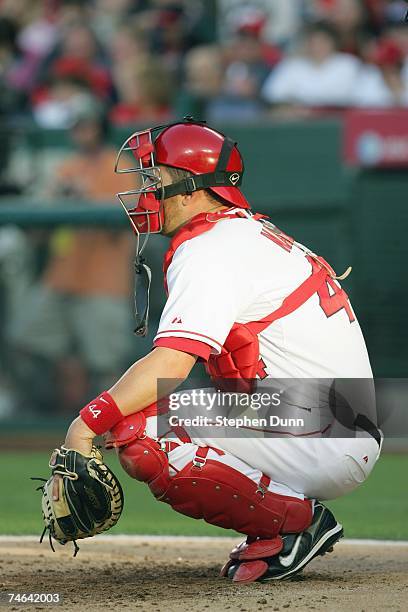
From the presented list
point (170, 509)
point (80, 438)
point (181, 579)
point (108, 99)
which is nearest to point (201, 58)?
point (108, 99)

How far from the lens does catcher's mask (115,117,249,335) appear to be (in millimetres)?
4223

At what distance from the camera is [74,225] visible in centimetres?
946

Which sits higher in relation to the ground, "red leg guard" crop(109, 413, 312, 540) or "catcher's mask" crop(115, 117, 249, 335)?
"catcher's mask" crop(115, 117, 249, 335)

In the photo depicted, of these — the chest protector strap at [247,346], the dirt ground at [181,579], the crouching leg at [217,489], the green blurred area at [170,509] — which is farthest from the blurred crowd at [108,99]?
the crouching leg at [217,489]

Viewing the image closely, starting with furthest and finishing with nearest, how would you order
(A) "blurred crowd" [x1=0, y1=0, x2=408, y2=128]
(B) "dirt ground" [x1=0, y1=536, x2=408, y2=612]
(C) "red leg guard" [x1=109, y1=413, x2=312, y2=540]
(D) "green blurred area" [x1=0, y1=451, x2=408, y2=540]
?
1. (A) "blurred crowd" [x1=0, y1=0, x2=408, y2=128]
2. (D) "green blurred area" [x1=0, y1=451, x2=408, y2=540]
3. (C) "red leg guard" [x1=109, y1=413, x2=312, y2=540]
4. (B) "dirt ground" [x1=0, y1=536, x2=408, y2=612]

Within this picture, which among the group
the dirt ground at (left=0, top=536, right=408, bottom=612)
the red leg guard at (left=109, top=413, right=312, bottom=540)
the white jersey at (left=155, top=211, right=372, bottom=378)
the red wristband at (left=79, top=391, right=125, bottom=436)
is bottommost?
the dirt ground at (left=0, top=536, right=408, bottom=612)

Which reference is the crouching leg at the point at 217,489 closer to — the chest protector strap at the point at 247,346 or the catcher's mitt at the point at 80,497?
the catcher's mitt at the point at 80,497

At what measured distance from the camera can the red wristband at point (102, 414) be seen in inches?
152

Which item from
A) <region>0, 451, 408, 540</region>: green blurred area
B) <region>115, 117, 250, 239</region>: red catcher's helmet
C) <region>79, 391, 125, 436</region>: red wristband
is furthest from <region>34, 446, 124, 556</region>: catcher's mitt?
<region>0, 451, 408, 540</region>: green blurred area

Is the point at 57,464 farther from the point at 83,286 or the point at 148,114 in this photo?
the point at 148,114

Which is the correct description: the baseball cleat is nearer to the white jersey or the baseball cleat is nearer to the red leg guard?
the red leg guard

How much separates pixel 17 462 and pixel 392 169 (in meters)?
3.85

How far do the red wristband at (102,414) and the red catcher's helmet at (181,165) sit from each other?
2.24 ft

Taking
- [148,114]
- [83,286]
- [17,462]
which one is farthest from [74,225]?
[17,462]
